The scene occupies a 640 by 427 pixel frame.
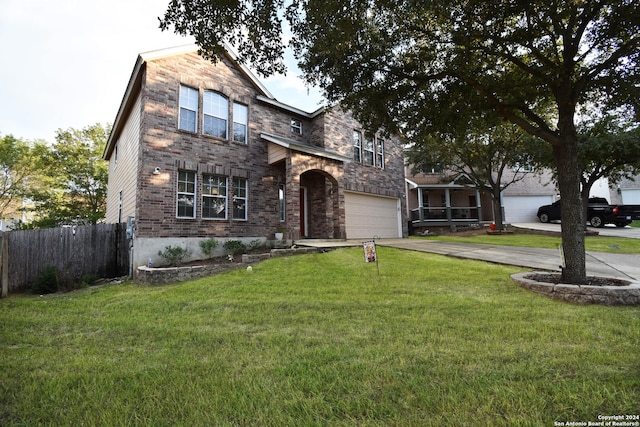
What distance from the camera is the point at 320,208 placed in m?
14.1

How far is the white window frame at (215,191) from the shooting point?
36.2 ft

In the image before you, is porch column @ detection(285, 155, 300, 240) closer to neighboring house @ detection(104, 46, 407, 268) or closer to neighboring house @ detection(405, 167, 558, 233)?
neighboring house @ detection(104, 46, 407, 268)

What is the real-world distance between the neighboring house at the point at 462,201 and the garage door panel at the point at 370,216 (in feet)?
27.1

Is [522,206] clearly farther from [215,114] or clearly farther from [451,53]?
[215,114]

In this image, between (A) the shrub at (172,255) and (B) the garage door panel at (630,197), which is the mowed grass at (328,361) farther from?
(B) the garage door panel at (630,197)

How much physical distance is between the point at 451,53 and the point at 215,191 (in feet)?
28.1

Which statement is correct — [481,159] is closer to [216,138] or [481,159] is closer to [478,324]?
[216,138]

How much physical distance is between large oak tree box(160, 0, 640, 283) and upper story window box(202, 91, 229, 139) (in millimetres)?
5548

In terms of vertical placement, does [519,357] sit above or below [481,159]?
below

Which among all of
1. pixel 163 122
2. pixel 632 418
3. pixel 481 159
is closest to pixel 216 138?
pixel 163 122

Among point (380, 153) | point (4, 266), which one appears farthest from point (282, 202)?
point (4, 266)

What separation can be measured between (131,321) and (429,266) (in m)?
6.68

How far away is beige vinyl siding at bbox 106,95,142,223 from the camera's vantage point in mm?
10828

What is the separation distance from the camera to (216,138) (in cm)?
1147
